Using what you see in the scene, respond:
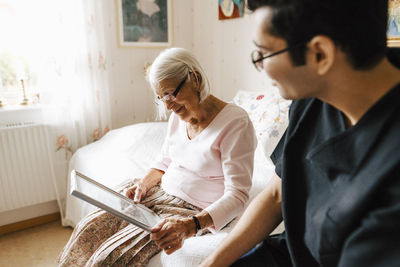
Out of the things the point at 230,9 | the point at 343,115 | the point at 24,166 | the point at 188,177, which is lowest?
the point at 24,166

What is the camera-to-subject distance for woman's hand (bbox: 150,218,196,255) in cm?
93

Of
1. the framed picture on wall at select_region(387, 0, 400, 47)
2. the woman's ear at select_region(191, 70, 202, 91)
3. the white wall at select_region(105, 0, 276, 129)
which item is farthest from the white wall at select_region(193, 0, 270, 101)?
the woman's ear at select_region(191, 70, 202, 91)

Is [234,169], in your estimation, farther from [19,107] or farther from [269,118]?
[19,107]

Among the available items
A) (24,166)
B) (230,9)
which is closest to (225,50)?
(230,9)

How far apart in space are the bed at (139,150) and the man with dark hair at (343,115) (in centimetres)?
83

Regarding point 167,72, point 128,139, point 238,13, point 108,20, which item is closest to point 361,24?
point 167,72

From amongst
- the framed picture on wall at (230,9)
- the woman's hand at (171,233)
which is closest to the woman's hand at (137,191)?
the woman's hand at (171,233)

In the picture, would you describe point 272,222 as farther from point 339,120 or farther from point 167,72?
point 167,72

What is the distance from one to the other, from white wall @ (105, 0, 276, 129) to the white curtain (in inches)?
6.8

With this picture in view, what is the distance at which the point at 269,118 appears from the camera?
1.78 meters

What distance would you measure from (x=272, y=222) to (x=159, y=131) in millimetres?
1463

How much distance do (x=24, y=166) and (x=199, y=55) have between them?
5.63 ft

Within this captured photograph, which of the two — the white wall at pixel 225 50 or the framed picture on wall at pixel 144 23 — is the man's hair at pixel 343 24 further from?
the framed picture on wall at pixel 144 23

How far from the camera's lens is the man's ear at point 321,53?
21.1 inches
